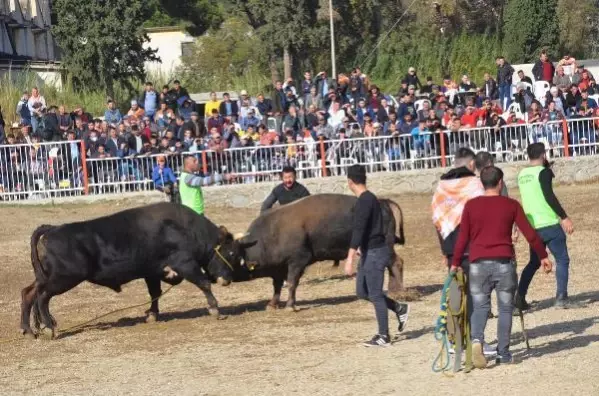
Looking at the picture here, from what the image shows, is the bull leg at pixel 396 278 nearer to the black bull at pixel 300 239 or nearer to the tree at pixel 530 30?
the black bull at pixel 300 239

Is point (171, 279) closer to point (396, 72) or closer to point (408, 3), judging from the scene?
point (396, 72)

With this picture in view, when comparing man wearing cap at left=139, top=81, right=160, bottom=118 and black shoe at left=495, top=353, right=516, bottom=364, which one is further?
man wearing cap at left=139, top=81, right=160, bottom=118

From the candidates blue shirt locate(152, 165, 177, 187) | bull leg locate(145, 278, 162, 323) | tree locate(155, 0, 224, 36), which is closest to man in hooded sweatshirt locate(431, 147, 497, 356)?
bull leg locate(145, 278, 162, 323)

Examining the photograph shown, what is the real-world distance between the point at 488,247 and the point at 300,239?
5.08 meters

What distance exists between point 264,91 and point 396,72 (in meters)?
5.60

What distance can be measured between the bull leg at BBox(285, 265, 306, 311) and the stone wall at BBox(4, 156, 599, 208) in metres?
12.7

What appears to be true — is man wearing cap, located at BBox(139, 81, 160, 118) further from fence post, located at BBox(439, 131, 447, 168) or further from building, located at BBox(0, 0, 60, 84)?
building, located at BBox(0, 0, 60, 84)

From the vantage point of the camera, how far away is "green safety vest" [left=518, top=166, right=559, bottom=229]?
13.8 meters

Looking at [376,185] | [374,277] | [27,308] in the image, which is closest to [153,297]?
[27,308]

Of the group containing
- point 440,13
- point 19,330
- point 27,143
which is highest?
point 440,13

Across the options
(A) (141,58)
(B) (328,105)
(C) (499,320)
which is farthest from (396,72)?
(C) (499,320)

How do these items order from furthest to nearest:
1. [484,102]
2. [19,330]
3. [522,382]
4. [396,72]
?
[396,72], [484,102], [19,330], [522,382]

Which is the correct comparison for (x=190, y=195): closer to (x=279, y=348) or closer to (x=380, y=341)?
(x=279, y=348)

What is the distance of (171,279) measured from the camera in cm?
1550
